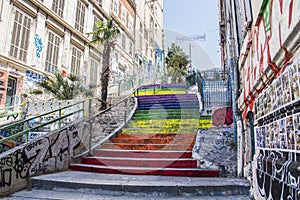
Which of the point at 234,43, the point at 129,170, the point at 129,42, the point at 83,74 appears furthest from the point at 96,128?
the point at 129,42

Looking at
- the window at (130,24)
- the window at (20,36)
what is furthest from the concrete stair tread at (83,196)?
the window at (130,24)

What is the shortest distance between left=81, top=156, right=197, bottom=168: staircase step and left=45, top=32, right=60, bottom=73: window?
9.66 metres

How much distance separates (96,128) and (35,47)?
8.28 m

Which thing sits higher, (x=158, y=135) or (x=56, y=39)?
(x=56, y=39)

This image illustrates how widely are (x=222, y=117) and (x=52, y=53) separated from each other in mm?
11890

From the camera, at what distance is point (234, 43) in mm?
6164

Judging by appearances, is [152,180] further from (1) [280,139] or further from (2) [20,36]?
(2) [20,36]

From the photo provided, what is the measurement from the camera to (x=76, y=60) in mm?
16141

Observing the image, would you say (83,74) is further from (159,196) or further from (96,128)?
(159,196)

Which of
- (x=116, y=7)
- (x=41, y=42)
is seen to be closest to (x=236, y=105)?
(x=41, y=42)

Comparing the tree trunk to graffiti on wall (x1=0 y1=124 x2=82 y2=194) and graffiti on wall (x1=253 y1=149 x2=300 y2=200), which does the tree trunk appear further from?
graffiti on wall (x1=253 y1=149 x2=300 y2=200)

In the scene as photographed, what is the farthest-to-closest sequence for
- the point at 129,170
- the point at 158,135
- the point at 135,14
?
the point at 135,14
the point at 158,135
the point at 129,170

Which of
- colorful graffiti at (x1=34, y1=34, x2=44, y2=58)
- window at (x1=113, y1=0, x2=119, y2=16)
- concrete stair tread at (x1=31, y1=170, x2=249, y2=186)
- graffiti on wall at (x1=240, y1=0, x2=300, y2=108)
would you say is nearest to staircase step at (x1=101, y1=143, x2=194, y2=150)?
concrete stair tread at (x1=31, y1=170, x2=249, y2=186)

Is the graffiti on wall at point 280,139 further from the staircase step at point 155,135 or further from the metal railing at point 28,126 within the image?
the metal railing at point 28,126
